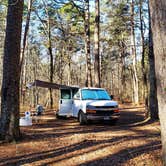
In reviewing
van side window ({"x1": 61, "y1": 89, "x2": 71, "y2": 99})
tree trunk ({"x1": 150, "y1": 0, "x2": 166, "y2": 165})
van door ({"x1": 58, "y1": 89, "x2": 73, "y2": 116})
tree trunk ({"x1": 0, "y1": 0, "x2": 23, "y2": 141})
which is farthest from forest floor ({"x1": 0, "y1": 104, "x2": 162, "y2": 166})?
van side window ({"x1": 61, "y1": 89, "x2": 71, "y2": 99})

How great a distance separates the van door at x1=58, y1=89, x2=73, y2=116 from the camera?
18344 millimetres

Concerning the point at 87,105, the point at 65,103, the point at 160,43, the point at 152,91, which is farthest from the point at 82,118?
the point at 160,43

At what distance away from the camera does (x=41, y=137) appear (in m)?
11.5

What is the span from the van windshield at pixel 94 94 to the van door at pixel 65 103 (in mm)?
1566

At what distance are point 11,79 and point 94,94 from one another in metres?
7.09

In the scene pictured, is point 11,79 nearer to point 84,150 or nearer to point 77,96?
point 84,150

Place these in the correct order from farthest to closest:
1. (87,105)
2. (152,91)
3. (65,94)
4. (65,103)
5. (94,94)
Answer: (65,94) → (65,103) → (94,94) → (87,105) → (152,91)

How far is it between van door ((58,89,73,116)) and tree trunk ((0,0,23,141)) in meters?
7.78

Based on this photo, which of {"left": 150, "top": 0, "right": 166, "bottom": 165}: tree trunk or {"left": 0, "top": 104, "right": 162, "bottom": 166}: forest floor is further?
{"left": 0, "top": 104, "right": 162, "bottom": 166}: forest floor

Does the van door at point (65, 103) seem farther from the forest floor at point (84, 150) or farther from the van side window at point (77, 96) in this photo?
the forest floor at point (84, 150)

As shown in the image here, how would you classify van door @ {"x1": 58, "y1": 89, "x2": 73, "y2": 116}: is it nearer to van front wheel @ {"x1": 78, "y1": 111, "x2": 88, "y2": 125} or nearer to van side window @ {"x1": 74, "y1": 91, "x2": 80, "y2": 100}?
van side window @ {"x1": 74, "y1": 91, "x2": 80, "y2": 100}

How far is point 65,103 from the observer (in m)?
18.6

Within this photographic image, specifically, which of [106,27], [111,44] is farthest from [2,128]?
[111,44]

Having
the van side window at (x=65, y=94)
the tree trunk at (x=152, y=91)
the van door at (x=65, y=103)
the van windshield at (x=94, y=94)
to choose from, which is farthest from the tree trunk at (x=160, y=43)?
the van side window at (x=65, y=94)
